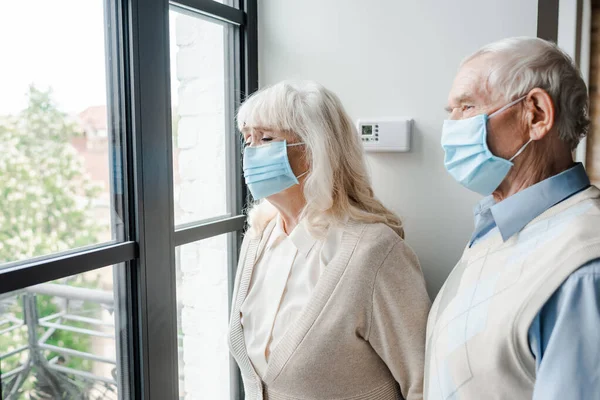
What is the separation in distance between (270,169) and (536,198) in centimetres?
68

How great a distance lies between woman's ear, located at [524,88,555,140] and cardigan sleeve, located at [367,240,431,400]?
49cm

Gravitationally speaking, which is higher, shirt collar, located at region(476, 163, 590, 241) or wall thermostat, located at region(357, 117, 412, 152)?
wall thermostat, located at region(357, 117, 412, 152)

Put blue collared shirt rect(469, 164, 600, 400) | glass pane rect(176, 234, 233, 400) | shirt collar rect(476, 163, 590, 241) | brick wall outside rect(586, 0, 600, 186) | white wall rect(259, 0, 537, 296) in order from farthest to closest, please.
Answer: brick wall outside rect(586, 0, 600, 186) → glass pane rect(176, 234, 233, 400) → white wall rect(259, 0, 537, 296) → shirt collar rect(476, 163, 590, 241) → blue collared shirt rect(469, 164, 600, 400)

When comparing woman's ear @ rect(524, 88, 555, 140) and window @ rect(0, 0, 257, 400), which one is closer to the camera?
woman's ear @ rect(524, 88, 555, 140)

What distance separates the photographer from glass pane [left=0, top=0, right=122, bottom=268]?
1024mm

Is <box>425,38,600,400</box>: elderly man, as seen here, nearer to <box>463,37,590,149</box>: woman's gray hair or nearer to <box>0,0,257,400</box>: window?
<box>463,37,590,149</box>: woman's gray hair

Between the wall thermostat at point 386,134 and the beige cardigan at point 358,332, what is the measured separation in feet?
1.26

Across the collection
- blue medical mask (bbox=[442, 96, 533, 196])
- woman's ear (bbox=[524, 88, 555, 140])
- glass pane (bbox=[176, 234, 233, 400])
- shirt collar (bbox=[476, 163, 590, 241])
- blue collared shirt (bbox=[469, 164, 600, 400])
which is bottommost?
glass pane (bbox=[176, 234, 233, 400])

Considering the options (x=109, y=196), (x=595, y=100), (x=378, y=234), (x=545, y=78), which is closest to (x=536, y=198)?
(x=545, y=78)

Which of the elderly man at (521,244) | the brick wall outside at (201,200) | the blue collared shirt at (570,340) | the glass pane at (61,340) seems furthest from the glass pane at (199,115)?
the blue collared shirt at (570,340)

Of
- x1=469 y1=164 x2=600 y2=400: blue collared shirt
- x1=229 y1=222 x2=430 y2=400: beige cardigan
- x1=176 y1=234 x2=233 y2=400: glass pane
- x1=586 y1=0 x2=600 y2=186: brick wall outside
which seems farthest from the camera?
x1=586 y1=0 x2=600 y2=186: brick wall outside

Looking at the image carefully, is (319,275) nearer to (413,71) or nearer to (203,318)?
(203,318)

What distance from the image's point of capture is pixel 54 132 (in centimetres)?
113

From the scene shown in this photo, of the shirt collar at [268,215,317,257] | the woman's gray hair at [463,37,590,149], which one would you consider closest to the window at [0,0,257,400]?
the shirt collar at [268,215,317,257]
